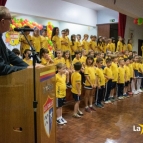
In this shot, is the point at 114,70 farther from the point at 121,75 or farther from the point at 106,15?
the point at 106,15

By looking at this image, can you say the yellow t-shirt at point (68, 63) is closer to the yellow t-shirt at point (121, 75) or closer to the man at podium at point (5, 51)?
the yellow t-shirt at point (121, 75)

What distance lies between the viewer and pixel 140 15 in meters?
7.02

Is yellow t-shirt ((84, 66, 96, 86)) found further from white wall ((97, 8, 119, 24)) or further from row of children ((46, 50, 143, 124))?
white wall ((97, 8, 119, 24))

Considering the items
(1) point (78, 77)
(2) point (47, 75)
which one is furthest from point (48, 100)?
(1) point (78, 77)

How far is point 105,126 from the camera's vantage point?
2.84m

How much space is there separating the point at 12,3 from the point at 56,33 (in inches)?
52.9

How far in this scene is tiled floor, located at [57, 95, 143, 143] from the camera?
7.98 feet

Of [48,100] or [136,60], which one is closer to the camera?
[48,100]

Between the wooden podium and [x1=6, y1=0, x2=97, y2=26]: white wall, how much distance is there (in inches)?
167

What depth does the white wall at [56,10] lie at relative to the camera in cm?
518

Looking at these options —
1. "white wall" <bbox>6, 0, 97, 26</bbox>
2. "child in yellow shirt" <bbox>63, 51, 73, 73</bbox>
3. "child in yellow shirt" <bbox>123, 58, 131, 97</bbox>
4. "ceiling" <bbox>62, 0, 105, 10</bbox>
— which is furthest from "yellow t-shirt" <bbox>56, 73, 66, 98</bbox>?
"ceiling" <bbox>62, 0, 105, 10</bbox>

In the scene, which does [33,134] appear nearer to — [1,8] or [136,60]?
[1,8]

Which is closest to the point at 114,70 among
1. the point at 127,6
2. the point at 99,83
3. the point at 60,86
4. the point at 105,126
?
the point at 99,83

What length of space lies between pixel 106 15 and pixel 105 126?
21.0ft
